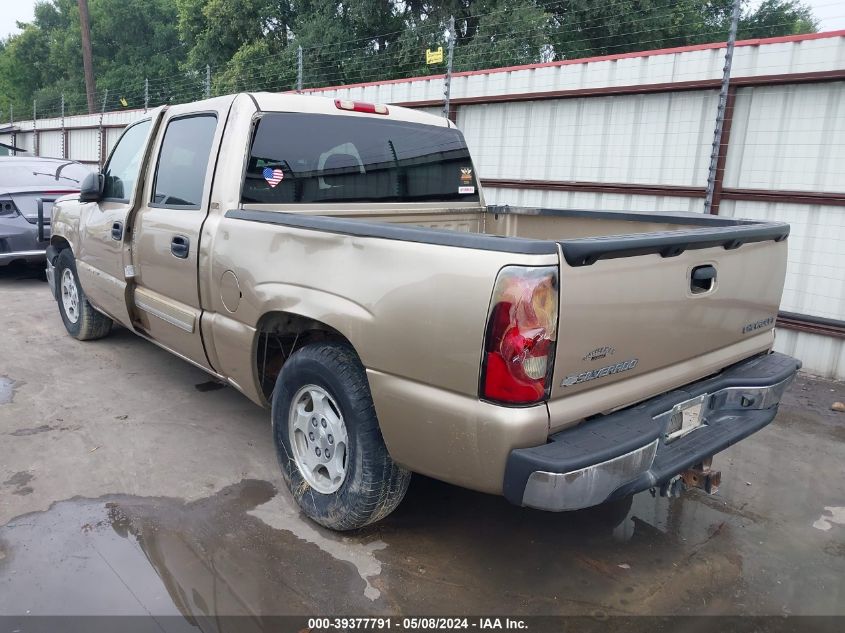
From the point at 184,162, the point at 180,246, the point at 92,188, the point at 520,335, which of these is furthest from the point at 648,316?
the point at 92,188

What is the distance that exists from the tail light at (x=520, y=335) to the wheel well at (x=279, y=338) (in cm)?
86

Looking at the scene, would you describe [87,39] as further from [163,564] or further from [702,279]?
[702,279]

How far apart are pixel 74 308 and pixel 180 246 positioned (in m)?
2.77

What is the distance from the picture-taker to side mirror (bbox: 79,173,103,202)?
4785 mm

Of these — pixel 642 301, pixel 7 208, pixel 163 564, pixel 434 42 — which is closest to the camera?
pixel 642 301

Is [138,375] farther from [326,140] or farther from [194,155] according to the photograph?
[326,140]

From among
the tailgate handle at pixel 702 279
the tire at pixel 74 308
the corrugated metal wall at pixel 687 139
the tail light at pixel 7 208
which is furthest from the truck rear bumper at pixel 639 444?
the tail light at pixel 7 208

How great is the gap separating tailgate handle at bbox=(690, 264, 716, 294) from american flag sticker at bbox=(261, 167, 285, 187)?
2.15 meters

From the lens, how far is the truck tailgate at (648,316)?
7.64ft

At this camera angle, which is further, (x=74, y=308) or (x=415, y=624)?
(x=74, y=308)

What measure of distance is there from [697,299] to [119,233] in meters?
3.67

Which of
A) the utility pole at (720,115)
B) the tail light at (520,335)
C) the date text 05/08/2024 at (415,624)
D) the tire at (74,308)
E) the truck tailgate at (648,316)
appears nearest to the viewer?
the tail light at (520,335)

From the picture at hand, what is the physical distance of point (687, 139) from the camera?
21.2 ft

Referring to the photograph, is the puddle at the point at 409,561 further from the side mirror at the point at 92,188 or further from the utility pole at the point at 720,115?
the utility pole at the point at 720,115
